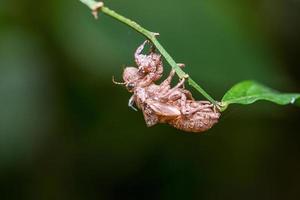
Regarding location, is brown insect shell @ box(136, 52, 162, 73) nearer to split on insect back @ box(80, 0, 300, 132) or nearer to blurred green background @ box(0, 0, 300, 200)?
split on insect back @ box(80, 0, 300, 132)

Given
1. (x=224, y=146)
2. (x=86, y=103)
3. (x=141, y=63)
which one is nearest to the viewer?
(x=141, y=63)

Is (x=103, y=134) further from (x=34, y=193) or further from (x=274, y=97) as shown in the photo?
(x=274, y=97)

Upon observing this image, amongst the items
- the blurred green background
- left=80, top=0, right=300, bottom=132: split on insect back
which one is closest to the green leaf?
left=80, top=0, right=300, bottom=132: split on insect back

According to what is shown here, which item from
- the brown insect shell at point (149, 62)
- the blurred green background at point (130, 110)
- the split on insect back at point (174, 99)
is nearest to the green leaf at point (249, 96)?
the split on insect back at point (174, 99)

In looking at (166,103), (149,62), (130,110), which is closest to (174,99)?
(166,103)

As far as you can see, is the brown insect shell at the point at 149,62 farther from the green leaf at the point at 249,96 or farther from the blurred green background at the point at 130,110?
the blurred green background at the point at 130,110

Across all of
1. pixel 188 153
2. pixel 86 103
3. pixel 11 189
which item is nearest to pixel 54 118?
pixel 86 103
